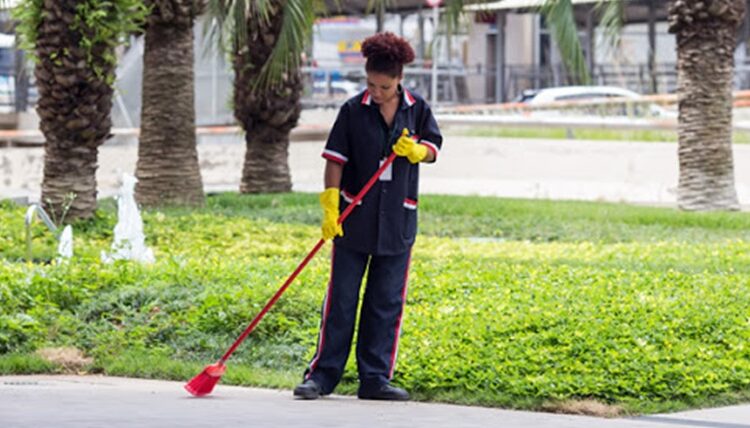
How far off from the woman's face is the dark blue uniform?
67 mm

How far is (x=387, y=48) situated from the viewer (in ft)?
24.8

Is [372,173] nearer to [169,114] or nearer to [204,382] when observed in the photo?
[204,382]

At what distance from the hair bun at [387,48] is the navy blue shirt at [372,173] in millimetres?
204

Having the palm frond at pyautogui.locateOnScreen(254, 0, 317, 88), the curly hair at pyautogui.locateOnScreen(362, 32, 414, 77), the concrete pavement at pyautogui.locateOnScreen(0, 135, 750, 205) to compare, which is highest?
the palm frond at pyautogui.locateOnScreen(254, 0, 317, 88)

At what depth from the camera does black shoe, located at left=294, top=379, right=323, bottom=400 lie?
7.43 meters

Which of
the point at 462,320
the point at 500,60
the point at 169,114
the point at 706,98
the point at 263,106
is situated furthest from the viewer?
the point at 500,60

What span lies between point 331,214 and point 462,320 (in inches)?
66.3

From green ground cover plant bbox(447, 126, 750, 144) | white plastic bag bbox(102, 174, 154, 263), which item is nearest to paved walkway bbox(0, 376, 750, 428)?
white plastic bag bbox(102, 174, 154, 263)

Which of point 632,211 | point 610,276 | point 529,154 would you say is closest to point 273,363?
point 610,276

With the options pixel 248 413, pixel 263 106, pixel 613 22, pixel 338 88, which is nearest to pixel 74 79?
pixel 263 106

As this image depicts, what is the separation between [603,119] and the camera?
2706 cm

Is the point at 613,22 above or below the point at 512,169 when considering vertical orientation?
above

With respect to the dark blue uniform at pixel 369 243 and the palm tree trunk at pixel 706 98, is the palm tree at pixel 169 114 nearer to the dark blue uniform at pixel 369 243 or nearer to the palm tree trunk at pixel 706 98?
the palm tree trunk at pixel 706 98

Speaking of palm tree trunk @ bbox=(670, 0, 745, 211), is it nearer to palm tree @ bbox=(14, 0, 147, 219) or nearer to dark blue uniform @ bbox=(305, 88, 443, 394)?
palm tree @ bbox=(14, 0, 147, 219)
